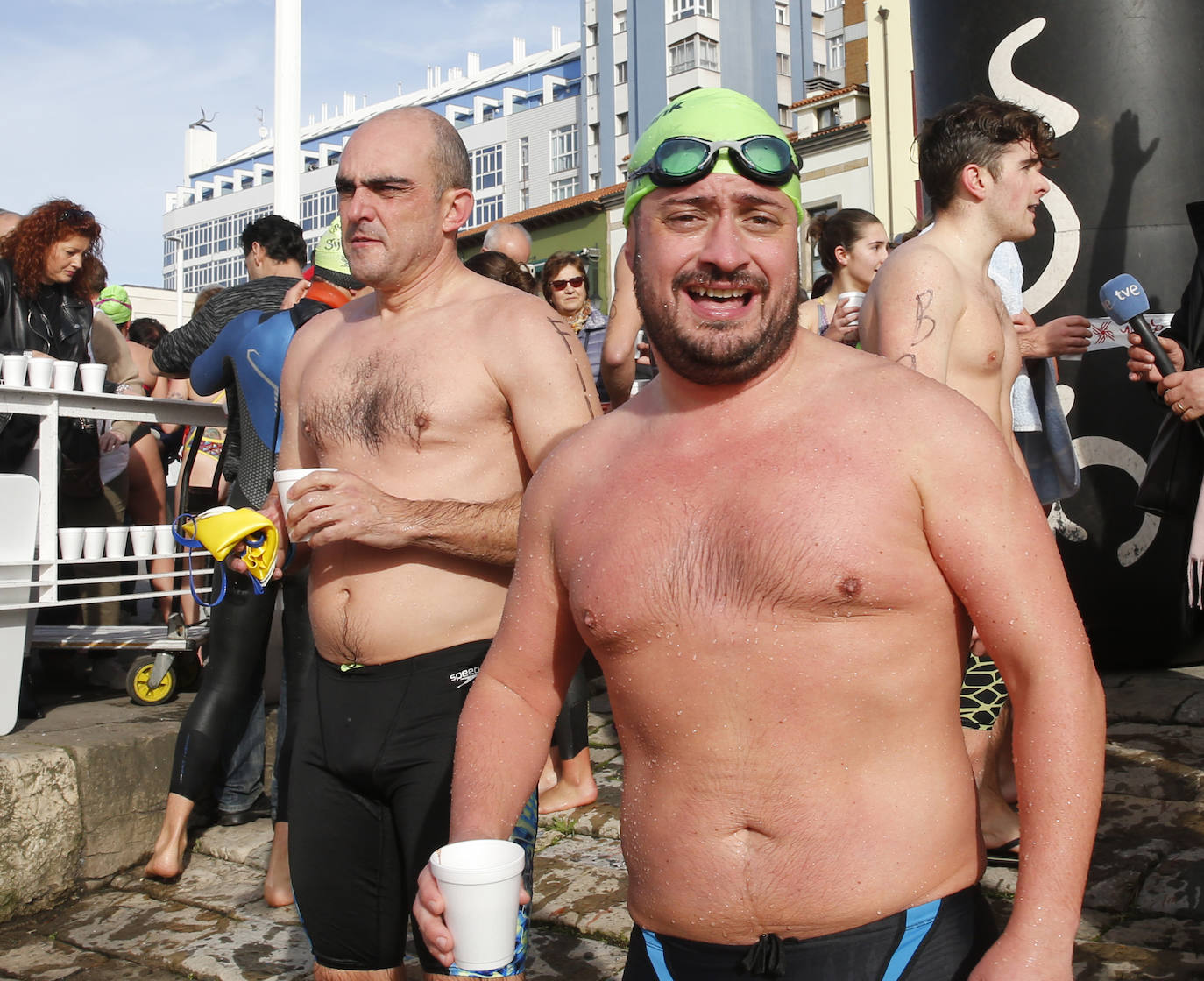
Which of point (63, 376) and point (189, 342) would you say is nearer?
point (189, 342)

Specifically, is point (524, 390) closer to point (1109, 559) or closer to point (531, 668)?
point (531, 668)

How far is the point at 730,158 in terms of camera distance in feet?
5.68

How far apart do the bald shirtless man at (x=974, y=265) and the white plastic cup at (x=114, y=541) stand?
322 centimetres

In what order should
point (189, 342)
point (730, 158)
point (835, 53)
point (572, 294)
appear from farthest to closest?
point (835, 53) < point (572, 294) < point (189, 342) < point (730, 158)

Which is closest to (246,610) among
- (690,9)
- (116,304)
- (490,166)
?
(116,304)

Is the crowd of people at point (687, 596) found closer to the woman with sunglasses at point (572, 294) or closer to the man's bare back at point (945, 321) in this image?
the man's bare back at point (945, 321)

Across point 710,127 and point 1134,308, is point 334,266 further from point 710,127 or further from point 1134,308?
point 1134,308

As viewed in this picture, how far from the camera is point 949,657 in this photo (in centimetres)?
157

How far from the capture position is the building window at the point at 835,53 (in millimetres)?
52594

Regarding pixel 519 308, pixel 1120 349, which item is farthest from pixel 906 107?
pixel 519 308

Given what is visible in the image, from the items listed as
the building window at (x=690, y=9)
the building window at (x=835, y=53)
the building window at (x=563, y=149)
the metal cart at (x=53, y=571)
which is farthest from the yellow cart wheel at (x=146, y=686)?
the building window at (x=563, y=149)

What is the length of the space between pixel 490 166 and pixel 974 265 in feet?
228

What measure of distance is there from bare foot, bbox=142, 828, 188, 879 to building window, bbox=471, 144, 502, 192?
223ft

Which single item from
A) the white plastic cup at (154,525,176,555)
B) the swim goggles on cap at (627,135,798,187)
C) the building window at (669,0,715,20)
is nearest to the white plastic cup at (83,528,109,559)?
the white plastic cup at (154,525,176,555)
